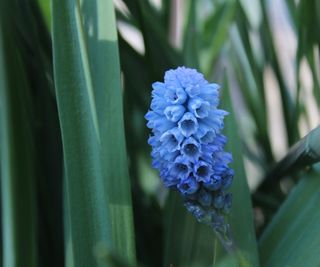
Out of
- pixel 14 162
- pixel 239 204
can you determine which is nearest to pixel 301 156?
pixel 239 204

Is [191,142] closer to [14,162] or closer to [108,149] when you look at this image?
[108,149]

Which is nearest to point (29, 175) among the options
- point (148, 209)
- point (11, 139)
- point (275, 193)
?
point (11, 139)

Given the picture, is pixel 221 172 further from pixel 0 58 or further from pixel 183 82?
pixel 0 58

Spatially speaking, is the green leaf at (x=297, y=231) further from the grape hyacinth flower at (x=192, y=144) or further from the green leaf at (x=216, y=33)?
the green leaf at (x=216, y=33)

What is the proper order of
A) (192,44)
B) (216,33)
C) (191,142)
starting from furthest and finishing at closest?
1. (216,33)
2. (192,44)
3. (191,142)

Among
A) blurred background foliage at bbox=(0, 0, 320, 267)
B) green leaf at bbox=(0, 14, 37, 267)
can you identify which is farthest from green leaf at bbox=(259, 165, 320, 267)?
green leaf at bbox=(0, 14, 37, 267)

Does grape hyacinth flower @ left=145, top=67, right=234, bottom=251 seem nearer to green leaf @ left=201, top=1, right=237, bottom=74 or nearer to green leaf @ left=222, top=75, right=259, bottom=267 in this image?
green leaf @ left=222, top=75, right=259, bottom=267
